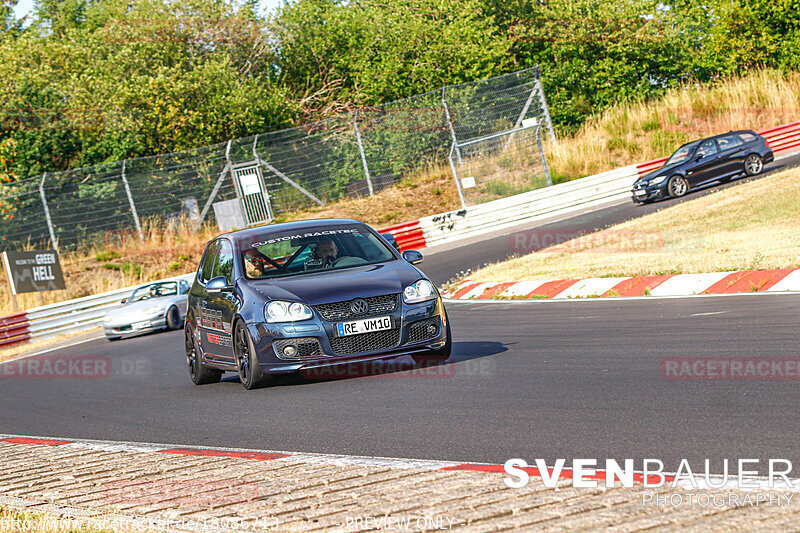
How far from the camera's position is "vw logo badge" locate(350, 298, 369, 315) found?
9102mm

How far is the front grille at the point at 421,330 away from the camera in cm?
927

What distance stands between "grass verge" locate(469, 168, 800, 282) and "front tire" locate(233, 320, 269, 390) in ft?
22.2

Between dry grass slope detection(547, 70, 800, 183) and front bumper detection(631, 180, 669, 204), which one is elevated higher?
dry grass slope detection(547, 70, 800, 183)

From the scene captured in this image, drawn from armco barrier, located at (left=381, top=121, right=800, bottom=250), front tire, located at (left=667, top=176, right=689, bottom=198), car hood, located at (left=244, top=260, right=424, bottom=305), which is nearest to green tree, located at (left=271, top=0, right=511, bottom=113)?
armco barrier, located at (left=381, top=121, right=800, bottom=250)

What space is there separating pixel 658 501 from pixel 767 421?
199 cm

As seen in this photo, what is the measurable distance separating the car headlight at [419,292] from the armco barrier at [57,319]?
17293mm

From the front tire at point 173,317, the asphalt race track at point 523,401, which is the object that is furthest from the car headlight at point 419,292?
the front tire at point 173,317

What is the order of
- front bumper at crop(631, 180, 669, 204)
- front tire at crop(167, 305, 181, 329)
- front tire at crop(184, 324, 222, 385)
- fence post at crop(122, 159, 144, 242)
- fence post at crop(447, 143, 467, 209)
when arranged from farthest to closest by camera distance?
fence post at crop(447, 143, 467, 209) < fence post at crop(122, 159, 144, 242) < front bumper at crop(631, 180, 669, 204) < front tire at crop(167, 305, 181, 329) < front tire at crop(184, 324, 222, 385)

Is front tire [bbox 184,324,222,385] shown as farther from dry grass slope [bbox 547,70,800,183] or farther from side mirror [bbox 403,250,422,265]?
dry grass slope [bbox 547,70,800,183]

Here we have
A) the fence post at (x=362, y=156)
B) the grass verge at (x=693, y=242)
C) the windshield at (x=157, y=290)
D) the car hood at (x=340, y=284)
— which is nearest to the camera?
the car hood at (x=340, y=284)

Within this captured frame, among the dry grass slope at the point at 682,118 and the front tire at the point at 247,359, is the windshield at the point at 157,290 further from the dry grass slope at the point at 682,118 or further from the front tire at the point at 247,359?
the dry grass slope at the point at 682,118

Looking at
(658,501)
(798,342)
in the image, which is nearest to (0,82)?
(798,342)

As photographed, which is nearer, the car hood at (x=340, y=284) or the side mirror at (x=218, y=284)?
the car hood at (x=340, y=284)

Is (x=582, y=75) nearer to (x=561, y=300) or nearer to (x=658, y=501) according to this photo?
(x=561, y=300)
